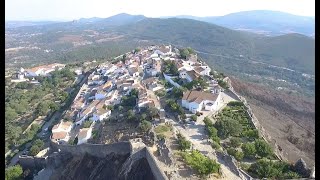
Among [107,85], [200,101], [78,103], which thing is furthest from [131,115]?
[107,85]

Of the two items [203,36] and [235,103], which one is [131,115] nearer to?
[235,103]

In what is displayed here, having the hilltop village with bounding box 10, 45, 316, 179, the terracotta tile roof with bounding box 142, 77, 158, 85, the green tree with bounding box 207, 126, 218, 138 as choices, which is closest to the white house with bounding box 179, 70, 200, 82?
the hilltop village with bounding box 10, 45, 316, 179

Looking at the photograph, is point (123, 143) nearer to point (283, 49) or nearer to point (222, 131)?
point (222, 131)

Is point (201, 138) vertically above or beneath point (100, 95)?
above

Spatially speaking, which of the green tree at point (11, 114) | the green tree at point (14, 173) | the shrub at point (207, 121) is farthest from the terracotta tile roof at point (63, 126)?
the shrub at point (207, 121)

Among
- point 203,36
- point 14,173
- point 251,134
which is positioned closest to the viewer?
point 251,134

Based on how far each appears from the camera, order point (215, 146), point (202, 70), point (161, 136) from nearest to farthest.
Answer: point (215, 146) < point (161, 136) < point (202, 70)
